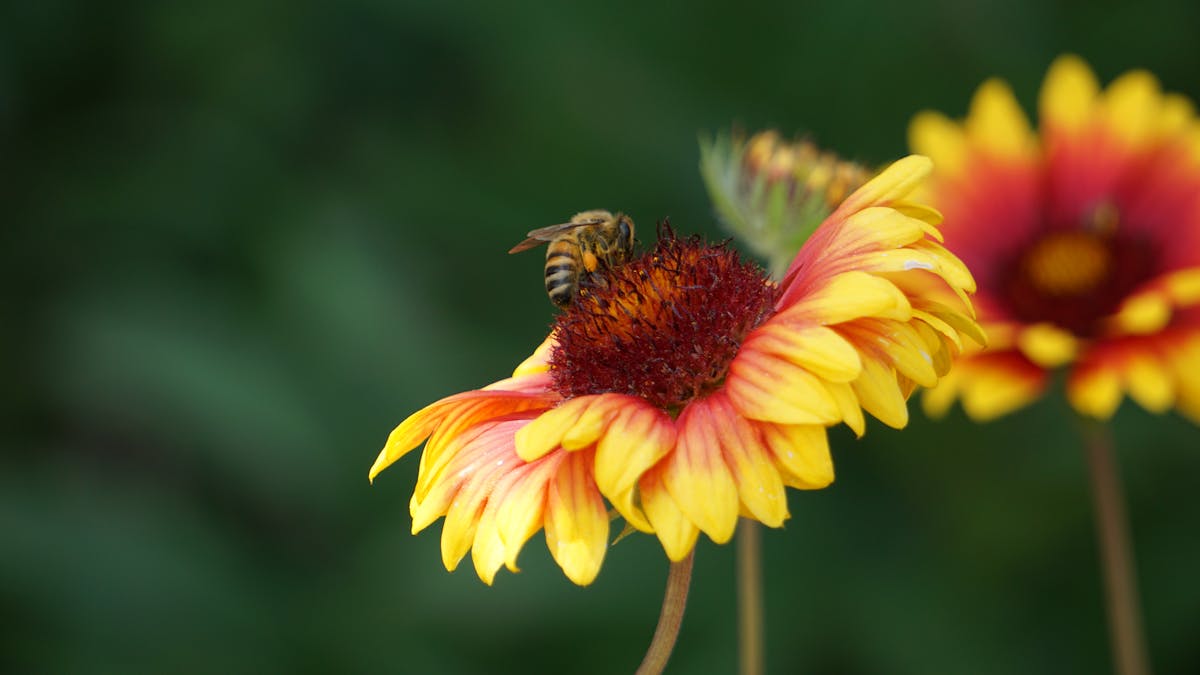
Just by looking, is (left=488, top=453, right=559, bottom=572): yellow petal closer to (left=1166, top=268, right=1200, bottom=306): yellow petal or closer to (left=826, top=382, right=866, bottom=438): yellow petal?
(left=826, top=382, right=866, bottom=438): yellow petal

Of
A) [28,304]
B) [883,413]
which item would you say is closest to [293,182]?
[28,304]

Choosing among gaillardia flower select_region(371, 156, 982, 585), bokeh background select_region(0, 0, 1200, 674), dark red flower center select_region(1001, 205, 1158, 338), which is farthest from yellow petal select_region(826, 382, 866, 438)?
bokeh background select_region(0, 0, 1200, 674)

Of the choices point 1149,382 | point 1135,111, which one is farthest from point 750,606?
point 1135,111

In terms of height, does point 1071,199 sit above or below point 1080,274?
above

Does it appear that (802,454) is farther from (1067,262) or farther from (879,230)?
(1067,262)

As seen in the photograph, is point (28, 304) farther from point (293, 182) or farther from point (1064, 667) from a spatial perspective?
point (1064, 667)
